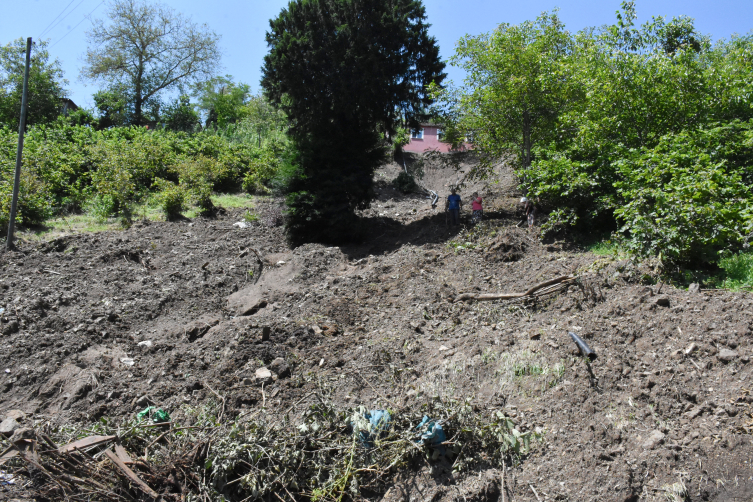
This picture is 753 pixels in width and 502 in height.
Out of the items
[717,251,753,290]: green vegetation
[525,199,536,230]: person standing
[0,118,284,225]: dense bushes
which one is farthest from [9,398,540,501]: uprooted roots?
[0,118,284,225]: dense bushes

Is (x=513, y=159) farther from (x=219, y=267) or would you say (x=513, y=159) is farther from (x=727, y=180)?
(x=219, y=267)

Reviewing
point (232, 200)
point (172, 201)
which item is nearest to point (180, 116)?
point (232, 200)

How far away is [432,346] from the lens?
583cm

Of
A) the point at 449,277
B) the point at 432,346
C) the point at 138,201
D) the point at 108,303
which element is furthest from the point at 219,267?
the point at 138,201

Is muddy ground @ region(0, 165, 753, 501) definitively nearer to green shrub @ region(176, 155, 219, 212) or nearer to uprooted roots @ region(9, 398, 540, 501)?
uprooted roots @ region(9, 398, 540, 501)

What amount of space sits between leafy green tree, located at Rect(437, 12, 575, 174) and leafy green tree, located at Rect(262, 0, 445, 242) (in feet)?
4.66

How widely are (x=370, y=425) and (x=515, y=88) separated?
884cm

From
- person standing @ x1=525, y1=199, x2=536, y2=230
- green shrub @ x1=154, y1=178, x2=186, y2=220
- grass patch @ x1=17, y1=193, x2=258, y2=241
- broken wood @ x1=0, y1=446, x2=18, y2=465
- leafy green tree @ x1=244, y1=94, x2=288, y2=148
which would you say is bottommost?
broken wood @ x1=0, y1=446, x2=18, y2=465

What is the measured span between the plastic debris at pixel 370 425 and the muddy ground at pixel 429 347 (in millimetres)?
271

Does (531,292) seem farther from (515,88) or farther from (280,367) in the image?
(515,88)

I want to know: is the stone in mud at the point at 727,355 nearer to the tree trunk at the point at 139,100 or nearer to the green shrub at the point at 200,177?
the green shrub at the point at 200,177

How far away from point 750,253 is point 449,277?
4.07m

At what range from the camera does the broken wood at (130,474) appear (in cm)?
349

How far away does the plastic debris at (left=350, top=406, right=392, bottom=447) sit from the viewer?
392cm
